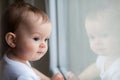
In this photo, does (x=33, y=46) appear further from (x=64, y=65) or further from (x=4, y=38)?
(x=64, y=65)

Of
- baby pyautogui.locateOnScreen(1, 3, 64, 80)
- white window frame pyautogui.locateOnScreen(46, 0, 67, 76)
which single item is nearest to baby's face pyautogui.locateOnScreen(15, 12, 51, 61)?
baby pyautogui.locateOnScreen(1, 3, 64, 80)

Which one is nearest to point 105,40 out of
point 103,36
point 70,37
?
point 103,36

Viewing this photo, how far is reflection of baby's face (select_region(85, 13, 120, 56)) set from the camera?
0.80 metres

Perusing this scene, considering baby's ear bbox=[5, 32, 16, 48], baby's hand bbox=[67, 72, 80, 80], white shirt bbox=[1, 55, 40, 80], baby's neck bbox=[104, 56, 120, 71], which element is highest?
baby's ear bbox=[5, 32, 16, 48]

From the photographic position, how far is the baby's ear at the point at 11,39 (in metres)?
0.83

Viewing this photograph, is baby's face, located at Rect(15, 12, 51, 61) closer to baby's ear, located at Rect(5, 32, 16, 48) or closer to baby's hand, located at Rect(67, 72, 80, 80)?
baby's ear, located at Rect(5, 32, 16, 48)

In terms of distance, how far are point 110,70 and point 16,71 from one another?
26cm

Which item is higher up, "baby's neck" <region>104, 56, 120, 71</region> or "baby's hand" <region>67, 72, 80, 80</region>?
"baby's neck" <region>104, 56, 120, 71</region>

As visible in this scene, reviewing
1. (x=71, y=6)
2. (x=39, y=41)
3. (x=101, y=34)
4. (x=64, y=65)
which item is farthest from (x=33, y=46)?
(x=64, y=65)

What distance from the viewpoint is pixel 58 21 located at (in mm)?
1240

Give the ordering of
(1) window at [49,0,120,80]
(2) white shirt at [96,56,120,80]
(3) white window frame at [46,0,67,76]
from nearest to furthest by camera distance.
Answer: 1. (2) white shirt at [96,56,120,80]
2. (1) window at [49,0,120,80]
3. (3) white window frame at [46,0,67,76]

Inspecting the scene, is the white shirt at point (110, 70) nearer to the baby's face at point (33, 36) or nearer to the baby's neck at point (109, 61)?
the baby's neck at point (109, 61)

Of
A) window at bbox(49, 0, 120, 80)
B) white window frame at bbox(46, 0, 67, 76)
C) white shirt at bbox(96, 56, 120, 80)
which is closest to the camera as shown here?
white shirt at bbox(96, 56, 120, 80)

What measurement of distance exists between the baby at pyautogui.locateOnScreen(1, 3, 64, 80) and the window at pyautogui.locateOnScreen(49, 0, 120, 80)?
190mm
